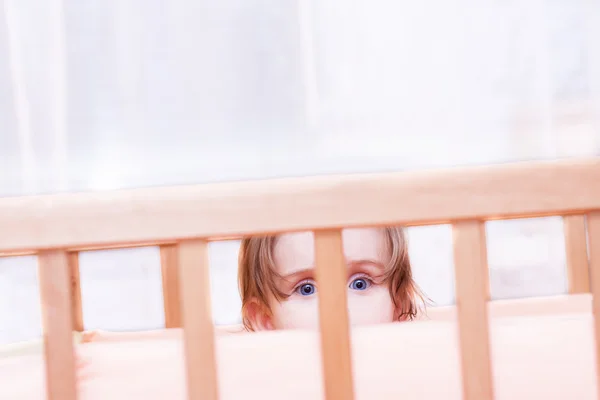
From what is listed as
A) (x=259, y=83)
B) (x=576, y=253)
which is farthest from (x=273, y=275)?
(x=576, y=253)

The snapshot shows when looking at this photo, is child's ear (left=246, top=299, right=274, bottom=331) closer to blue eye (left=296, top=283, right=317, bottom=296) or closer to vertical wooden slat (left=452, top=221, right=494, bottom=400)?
blue eye (left=296, top=283, right=317, bottom=296)

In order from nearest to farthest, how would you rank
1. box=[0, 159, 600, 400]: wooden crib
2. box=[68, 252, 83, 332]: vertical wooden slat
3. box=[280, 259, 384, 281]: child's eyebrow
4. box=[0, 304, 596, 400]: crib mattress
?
1. box=[0, 159, 600, 400]: wooden crib
2. box=[0, 304, 596, 400]: crib mattress
3. box=[280, 259, 384, 281]: child's eyebrow
4. box=[68, 252, 83, 332]: vertical wooden slat

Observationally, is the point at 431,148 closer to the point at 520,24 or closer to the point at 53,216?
the point at 520,24

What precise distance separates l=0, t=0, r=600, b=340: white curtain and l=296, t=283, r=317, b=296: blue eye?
0.83 feet

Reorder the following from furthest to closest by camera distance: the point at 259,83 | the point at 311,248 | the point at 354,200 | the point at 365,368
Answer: the point at 259,83
the point at 311,248
the point at 365,368
the point at 354,200

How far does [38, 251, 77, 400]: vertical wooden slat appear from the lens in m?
0.51

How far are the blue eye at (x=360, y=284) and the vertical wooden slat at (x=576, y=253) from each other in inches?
17.2

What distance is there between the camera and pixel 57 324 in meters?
0.51

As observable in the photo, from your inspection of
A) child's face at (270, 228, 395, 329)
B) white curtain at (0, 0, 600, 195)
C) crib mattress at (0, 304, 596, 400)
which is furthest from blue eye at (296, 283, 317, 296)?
crib mattress at (0, 304, 596, 400)

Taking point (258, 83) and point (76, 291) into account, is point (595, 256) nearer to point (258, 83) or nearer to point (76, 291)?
point (258, 83)

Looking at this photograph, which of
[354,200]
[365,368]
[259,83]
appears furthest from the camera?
[259,83]

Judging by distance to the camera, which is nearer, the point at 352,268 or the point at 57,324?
the point at 57,324

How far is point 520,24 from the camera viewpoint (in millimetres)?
1233

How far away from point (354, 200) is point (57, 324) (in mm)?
245
